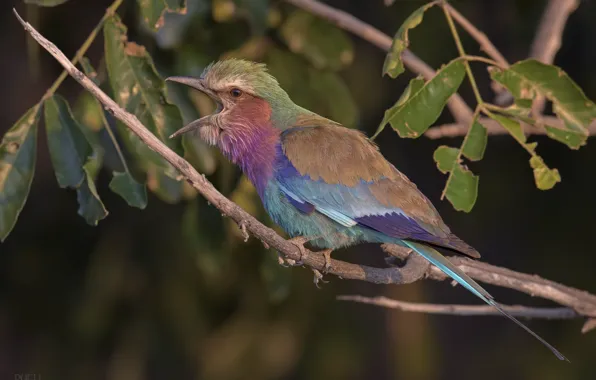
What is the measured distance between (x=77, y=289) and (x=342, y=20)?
204cm

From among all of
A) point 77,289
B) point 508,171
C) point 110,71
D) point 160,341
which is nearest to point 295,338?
point 160,341

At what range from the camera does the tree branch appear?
7.51 feet

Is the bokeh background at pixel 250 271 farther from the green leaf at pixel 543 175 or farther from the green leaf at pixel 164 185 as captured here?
the green leaf at pixel 543 175

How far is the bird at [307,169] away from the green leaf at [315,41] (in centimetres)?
50

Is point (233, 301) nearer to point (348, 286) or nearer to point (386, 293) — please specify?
point (348, 286)

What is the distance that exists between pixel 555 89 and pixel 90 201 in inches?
59.1

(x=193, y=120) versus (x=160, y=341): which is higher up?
(x=193, y=120)

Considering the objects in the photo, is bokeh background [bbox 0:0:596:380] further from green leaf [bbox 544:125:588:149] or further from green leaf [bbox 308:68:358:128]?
green leaf [bbox 544:125:588:149]

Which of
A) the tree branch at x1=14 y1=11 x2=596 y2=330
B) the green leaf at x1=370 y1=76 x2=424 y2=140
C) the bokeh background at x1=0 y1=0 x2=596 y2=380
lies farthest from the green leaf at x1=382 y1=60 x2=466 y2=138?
the bokeh background at x1=0 y1=0 x2=596 y2=380

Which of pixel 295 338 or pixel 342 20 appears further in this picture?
pixel 295 338

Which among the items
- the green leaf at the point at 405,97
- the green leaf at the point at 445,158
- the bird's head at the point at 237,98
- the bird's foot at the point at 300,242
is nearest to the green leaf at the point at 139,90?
the bird's head at the point at 237,98

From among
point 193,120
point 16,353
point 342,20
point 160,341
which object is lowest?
point 16,353

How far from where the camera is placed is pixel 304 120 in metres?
3.20

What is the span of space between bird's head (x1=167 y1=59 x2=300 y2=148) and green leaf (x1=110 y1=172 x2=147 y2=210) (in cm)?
31
